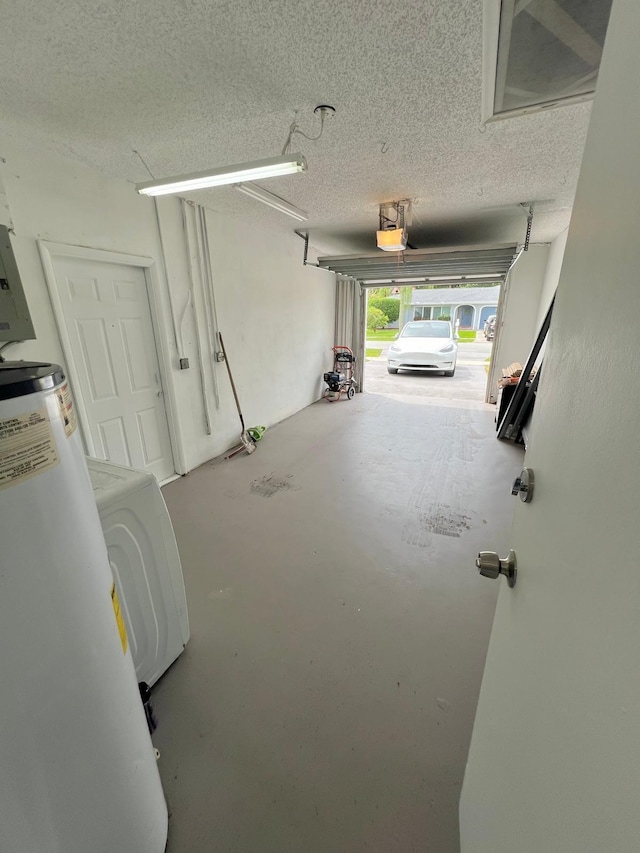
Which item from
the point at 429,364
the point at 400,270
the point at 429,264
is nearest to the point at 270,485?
the point at 429,264

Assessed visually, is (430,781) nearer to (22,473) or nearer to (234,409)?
(22,473)

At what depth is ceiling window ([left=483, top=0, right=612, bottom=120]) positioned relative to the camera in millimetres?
1092

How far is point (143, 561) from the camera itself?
4.36 ft

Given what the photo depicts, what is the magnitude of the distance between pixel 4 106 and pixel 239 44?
1313 mm

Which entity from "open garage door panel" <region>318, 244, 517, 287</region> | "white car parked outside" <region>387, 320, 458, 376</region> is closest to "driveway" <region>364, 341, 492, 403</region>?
"white car parked outside" <region>387, 320, 458, 376</region>

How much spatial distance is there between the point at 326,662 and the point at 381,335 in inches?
759

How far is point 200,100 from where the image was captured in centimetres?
171

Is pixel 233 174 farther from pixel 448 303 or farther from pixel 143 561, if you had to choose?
pixel 448 303

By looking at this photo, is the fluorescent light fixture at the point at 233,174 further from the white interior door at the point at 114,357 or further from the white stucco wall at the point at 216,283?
the white interior door at the point at 114,357

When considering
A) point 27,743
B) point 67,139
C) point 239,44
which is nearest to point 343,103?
point 239,44

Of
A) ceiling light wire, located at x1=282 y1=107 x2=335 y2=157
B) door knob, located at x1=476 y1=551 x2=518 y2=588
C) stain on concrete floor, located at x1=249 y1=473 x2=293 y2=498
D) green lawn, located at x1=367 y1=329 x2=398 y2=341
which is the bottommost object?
stain on concrete floor, located at x1=249 y1=473 x2=293 y2=498

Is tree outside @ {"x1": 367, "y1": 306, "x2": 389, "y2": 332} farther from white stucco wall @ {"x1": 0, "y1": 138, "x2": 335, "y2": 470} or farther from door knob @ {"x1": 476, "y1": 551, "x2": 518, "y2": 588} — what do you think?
door knob @ {"x1": 476, "y1": 551, "x2": 518, "y2": 588}

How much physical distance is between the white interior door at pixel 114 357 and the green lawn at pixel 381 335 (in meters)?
16.1

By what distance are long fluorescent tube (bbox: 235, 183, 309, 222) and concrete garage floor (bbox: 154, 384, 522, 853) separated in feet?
8.31
